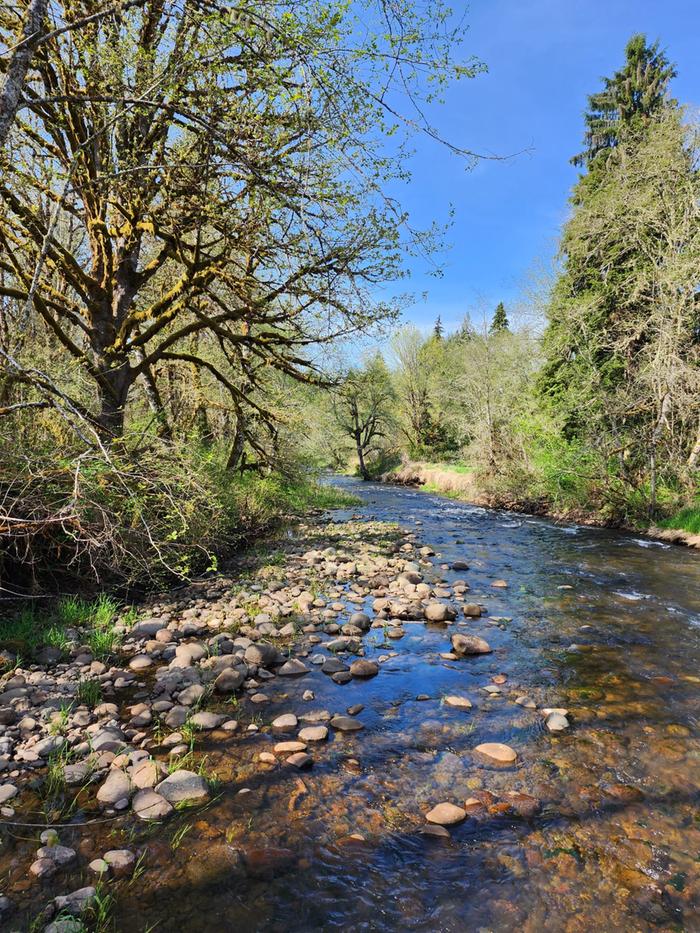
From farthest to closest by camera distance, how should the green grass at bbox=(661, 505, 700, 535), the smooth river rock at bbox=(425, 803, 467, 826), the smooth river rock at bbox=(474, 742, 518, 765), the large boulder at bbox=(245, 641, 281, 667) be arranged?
the green grass at bbox=(661, 505, 700, 535)
the large boulder at bbox=(245, 641, 281, 667)
the smooth river rock at bbox=(474, 742, 518, 765)
the smooth river rock at bbox=(425, 803, 467, 826)

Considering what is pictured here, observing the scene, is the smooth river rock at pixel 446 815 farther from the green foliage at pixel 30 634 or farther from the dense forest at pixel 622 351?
the dense forest at pixel 622 351

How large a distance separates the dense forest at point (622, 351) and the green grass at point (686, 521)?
46 millimetres

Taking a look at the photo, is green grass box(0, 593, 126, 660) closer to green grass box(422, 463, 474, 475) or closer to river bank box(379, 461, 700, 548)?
river bank box(379, 461, 700, 548)

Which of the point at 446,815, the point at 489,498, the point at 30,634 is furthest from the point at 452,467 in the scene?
the point at 446,815

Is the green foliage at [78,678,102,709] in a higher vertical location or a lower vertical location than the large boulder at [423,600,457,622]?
higher

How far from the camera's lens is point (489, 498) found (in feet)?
79.3

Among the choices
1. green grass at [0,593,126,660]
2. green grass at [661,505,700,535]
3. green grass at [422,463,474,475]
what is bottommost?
green grass at [0,593,126,660]

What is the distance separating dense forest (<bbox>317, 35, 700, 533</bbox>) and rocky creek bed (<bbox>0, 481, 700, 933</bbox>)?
7213 millimetres

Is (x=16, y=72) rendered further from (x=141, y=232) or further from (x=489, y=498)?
(x=489, y=498)

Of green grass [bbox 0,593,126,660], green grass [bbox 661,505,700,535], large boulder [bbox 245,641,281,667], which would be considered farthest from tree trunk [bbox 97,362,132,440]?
green grass [bbox 661,505,700,535]

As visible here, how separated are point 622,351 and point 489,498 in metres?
9.31

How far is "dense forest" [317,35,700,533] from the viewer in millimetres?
15344

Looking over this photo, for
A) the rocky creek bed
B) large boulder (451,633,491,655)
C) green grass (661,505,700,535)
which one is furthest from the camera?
green grass (661,505,700,535)

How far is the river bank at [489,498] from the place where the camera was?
14699 mm
